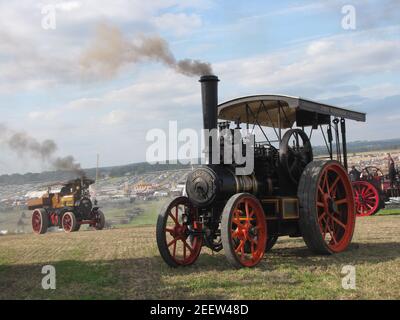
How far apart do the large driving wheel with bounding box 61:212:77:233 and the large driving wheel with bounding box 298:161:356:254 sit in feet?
37.5

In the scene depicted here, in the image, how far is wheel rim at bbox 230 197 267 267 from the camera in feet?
22.4

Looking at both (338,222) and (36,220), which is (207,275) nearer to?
(338,222)

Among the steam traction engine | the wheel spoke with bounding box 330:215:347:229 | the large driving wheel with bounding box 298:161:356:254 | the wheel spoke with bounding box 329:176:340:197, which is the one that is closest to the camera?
the large driving wheel with bounding box 298:161:356:254

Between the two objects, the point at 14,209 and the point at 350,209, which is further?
the point at 14,209

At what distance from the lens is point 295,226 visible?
806cm

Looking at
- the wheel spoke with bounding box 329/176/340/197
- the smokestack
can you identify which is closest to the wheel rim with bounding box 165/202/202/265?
the smokestack

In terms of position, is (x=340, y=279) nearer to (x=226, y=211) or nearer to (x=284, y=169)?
(x=226, y=211)

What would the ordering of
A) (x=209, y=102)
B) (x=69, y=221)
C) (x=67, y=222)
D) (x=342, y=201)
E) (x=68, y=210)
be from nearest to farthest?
(x=209, y=102)
(x=342, y=201)
(x=69, y=221)
(x=67, y=222)
(x=68, y=210)

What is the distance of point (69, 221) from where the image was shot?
1830 cm

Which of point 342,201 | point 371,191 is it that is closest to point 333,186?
point 342,201

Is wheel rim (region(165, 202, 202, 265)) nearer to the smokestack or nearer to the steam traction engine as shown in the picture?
the smokestack

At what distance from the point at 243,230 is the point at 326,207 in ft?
6.01
